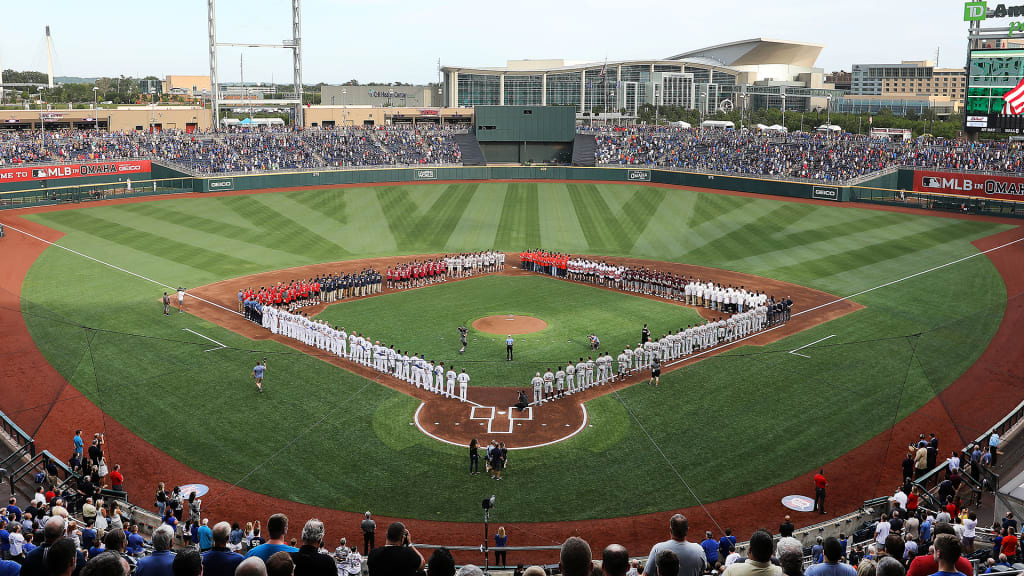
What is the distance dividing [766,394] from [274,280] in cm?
2493

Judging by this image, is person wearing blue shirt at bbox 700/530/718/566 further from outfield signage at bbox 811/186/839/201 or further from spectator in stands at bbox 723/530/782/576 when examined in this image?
outfield signage at bbox 811/186/839/201

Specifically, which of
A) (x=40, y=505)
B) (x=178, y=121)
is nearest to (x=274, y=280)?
(x=40, y=505)

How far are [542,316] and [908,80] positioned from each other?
567 feet

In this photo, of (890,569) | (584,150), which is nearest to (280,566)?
(890,569)

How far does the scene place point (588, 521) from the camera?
16656 millimetres

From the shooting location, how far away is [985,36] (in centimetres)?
4741

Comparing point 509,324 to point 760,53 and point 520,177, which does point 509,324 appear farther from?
point 760,53

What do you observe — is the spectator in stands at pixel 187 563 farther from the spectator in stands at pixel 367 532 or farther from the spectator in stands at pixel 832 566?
the spectator in stands at pixel 367 532

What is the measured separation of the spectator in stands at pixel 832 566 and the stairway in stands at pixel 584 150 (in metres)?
65.2

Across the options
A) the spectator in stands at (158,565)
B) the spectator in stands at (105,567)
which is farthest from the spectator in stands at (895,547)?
the spectator in stands at (105,567)

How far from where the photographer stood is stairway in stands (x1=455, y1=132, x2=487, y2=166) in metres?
72.7

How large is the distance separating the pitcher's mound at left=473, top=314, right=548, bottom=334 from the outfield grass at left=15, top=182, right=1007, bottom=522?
48.4 inches

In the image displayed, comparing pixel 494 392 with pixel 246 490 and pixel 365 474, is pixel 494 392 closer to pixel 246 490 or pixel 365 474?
pixel 365 474

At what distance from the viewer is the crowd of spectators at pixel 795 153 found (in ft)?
186
